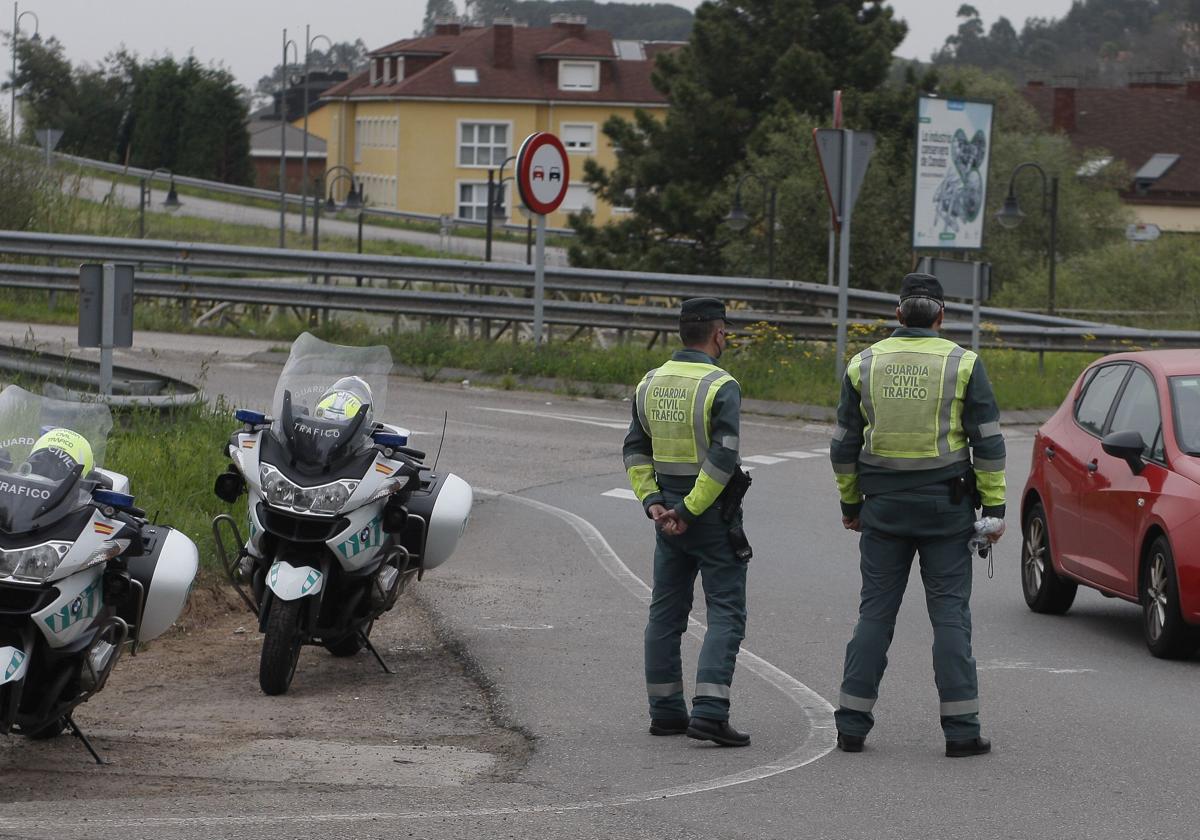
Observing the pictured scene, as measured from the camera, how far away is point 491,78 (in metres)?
95.1

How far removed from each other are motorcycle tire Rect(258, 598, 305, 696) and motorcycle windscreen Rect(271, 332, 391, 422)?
916 mm

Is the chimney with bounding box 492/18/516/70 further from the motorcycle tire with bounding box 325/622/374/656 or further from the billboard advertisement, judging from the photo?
the motorcycle tire with bounding box 325/622/374/656

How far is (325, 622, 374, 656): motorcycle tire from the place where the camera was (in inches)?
340

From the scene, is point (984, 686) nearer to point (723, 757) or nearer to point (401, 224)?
point (723, 757)

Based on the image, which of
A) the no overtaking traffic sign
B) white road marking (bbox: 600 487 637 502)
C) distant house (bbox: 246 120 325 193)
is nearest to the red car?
white road marking (bbox: 600 487 637 502)

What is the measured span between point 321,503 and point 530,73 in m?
90.2

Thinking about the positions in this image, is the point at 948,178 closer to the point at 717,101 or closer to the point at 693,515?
the point at 693,515

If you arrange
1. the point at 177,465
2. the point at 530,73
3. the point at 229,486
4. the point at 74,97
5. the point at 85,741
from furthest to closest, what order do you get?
the point at 530,73 → the point at 74,97 → the point at 177,465 → the point at 229,486 → the point at 85,741

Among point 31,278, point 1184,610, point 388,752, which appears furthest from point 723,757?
point 31,278

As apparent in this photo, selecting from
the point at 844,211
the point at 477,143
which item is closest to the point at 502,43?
the point at 477,143

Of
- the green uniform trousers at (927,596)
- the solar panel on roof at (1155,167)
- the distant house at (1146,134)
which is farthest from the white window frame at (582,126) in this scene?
the green uniform trousers at (927,596)

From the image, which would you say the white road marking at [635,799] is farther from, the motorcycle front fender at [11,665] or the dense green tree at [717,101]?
the dense green tree at [717,101]

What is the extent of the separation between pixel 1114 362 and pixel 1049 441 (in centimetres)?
58

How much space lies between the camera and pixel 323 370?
851 centimetres
